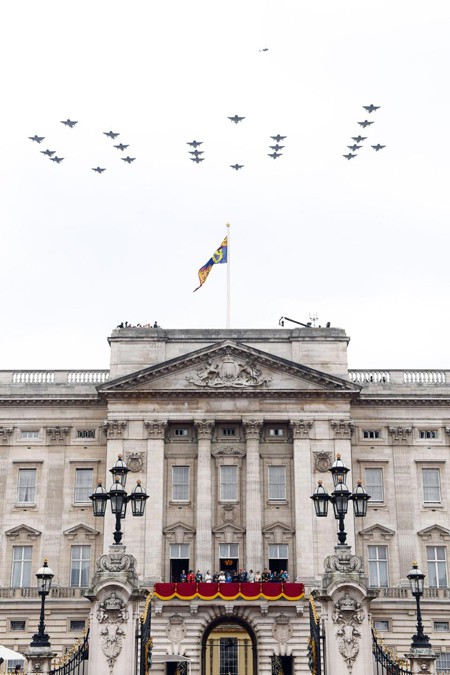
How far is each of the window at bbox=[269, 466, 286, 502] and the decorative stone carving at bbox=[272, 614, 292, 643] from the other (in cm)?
808

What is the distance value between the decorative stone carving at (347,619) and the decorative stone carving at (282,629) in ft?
91.5

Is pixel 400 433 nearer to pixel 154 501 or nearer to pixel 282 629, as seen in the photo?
pixel 282 629

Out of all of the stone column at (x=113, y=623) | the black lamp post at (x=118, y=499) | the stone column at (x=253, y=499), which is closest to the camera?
the stone column at (x=113, y=623)

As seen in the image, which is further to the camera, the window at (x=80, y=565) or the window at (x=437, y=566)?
the window at (x=437, y=566)

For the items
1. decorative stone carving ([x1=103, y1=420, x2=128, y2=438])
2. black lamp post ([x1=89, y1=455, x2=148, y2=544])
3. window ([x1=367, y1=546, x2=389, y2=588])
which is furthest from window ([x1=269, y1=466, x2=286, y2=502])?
black lamp post ([x1=89, y1=455, x2=148, y2=544])

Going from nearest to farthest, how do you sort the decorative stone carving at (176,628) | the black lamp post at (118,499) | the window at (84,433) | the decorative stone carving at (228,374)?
1. the black lamp post at (118,499)
2. the decorative stone carving at (176,628)
3. the decorative stone carving at (228,374)
4. the window at (84,433)

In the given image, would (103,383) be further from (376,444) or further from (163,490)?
(376,444)

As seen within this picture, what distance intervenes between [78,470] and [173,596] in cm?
1189

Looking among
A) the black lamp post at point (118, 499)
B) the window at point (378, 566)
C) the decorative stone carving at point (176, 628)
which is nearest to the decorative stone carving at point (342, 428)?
the window at point (378, 566)

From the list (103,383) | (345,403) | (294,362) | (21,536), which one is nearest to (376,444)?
(345,403)

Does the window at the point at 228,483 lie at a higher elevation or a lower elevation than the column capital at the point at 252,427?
lower

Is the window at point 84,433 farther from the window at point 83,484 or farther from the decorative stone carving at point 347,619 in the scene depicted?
the decorative stone carving at point 347,619

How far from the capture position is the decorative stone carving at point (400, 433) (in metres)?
62.5

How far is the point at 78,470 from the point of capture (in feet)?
204
